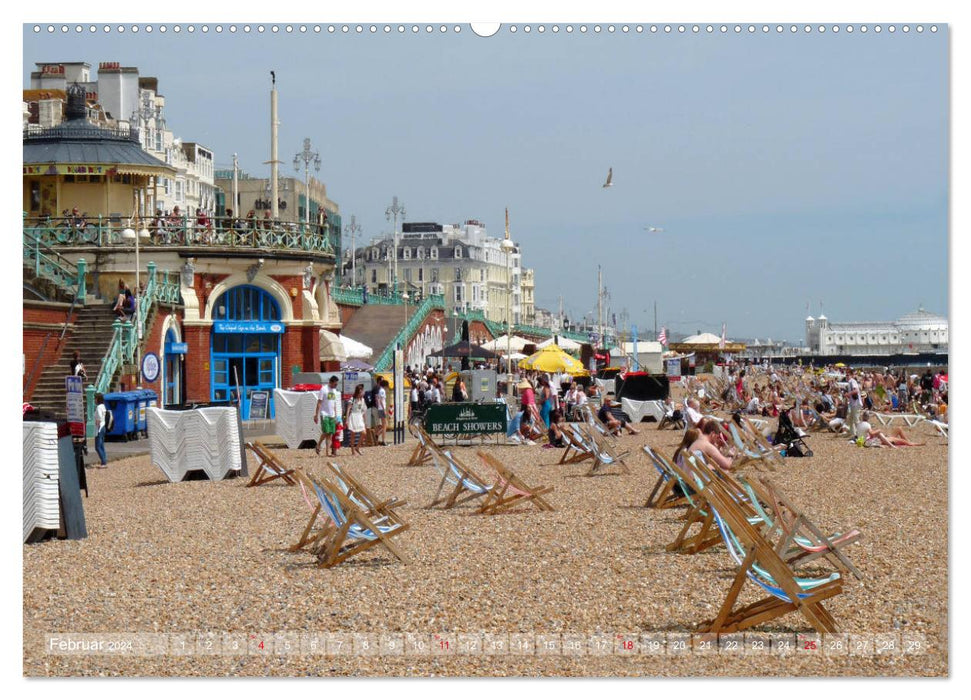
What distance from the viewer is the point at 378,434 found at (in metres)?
19.7

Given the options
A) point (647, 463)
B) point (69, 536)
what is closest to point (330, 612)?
point (69, 536)

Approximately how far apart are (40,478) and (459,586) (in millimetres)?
3031

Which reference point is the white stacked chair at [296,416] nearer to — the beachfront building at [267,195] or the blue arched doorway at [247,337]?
the blue arched doorway at [247,337]

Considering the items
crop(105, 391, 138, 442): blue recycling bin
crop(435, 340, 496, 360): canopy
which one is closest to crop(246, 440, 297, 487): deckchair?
crop(105, 391, 138, 442): blue recycling bin

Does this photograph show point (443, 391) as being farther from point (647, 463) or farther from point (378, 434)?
point (647, 463)

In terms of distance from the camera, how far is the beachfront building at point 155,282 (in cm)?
1709

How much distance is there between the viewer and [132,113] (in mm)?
23672

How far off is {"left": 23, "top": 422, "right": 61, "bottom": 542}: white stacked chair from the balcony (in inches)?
507

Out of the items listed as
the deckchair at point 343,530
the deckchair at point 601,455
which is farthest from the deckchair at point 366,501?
the deckchair at point 601,455

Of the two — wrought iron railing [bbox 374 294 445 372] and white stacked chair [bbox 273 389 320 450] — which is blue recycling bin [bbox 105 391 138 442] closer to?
white stacked chair [bbox 273 389 320 450]

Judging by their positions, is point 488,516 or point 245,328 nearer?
point 488,516

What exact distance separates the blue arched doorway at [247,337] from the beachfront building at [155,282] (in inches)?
1.0

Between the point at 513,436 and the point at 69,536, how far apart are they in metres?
10.9
